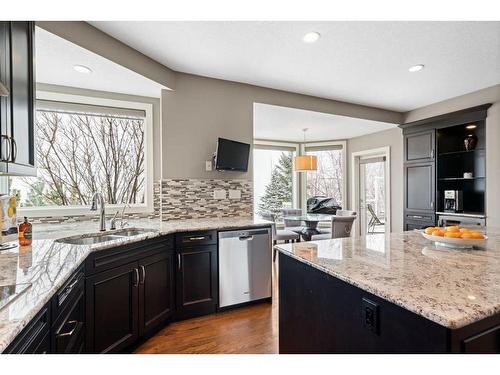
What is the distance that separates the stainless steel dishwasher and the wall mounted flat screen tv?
2.82 ft

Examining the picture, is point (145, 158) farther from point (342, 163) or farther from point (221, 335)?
point (342, 163)

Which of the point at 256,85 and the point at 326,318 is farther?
the point at 256,85

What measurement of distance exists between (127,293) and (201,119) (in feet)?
6.83

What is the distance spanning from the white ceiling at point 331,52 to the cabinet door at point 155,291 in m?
1.95

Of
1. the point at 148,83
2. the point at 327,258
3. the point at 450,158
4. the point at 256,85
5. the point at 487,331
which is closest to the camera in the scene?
the point at 487,331

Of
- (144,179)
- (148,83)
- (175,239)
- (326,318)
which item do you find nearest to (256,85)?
(148,83)

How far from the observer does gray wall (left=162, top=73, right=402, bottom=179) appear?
3119 mm

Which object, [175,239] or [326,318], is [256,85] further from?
[326,318]

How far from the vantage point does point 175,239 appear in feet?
8.09

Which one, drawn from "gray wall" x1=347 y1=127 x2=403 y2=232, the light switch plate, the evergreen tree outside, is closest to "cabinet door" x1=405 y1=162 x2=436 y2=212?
"gray wall" x1=347 y1=127 x2=403 y2=232

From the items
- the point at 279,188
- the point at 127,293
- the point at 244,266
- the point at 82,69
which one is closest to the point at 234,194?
the point at 244,266

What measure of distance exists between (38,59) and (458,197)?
5.29 m
